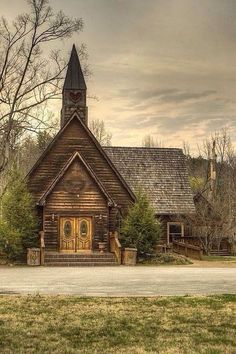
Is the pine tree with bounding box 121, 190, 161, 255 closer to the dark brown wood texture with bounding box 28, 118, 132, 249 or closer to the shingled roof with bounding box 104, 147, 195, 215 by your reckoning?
the dark brown wood texture with bounding box 28, 118, 132, 249

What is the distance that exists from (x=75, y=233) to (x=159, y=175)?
1063 cm

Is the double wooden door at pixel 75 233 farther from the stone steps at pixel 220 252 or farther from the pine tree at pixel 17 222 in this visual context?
the stone steps at pixel 220 252

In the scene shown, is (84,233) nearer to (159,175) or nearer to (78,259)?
(78,259)

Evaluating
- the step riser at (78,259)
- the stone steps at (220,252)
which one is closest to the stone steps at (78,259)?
the step riser at (78,259)

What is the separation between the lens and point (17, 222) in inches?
1191

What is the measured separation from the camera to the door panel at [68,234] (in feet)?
107

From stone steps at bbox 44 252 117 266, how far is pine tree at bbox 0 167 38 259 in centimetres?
147

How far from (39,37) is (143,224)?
11.7m

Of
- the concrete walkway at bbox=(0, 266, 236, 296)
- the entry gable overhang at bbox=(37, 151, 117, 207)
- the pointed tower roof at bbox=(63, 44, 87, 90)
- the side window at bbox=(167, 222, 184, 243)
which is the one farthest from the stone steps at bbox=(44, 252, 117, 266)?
the pointed tower roof at bbox=(63, 44, 87, 90)

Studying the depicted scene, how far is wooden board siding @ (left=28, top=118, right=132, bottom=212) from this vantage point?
34375 mm

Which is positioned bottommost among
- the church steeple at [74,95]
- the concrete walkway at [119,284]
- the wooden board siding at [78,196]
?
the concrete walkway at [119,284]

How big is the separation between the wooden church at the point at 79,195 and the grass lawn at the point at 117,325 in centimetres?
1609

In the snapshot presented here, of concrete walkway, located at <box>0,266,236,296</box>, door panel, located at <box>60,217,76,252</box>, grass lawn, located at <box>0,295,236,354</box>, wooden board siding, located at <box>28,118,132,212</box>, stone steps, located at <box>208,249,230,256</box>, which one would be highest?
wooden board siding, located at <box>28,118,132,212</box>

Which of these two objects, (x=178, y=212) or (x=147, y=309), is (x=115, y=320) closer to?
(x=147, y=309)
